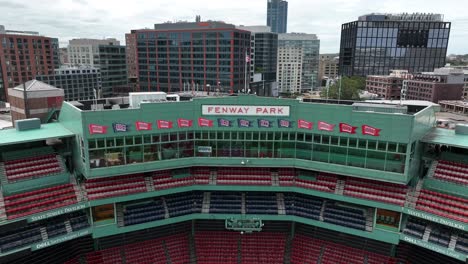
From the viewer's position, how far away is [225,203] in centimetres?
3544

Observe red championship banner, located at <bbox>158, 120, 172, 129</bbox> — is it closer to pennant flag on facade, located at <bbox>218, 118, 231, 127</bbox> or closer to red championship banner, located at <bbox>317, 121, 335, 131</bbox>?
pennant flag on facade, located at <bbox>218, 118, 231, 127</bbox>

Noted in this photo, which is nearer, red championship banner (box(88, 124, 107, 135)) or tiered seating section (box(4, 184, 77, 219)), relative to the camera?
tiered seating section (box(4, 184, 77, 219))

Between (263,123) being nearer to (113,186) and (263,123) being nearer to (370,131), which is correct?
(370,131)

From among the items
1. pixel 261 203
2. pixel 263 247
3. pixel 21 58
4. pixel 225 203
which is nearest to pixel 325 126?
pixel 261 203

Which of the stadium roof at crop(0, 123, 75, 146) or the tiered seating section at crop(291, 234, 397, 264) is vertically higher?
the stadium roof at crop(0, 123, 75, 146)

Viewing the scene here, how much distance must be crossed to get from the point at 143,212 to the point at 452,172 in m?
30.1

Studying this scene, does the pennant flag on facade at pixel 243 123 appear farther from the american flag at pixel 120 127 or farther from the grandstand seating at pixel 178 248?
the grandstand seating at pixel 178 248

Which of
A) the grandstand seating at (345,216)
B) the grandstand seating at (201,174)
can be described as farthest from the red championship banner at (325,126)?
the grandstand seating at (201,174)

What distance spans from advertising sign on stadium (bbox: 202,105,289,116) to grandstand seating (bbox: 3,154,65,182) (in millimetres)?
15487

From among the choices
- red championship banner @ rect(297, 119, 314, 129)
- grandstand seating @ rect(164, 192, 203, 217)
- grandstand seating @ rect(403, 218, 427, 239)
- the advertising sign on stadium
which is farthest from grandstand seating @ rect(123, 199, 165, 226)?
grandstand seating @ rect(403, 218, 427, 239)

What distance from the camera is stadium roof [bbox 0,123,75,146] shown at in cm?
3024

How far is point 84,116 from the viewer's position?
3023cm

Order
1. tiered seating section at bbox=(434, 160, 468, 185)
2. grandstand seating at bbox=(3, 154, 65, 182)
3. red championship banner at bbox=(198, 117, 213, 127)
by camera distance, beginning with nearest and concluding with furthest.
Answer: tiered seating section at bbox=(434, 160, 468, 185) < grandstand seating at bbox=(3, 154, 65, 182) < red championship banner at bbox=(198, 117, 213, 127)

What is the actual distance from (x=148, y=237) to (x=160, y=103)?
14.2 meters
